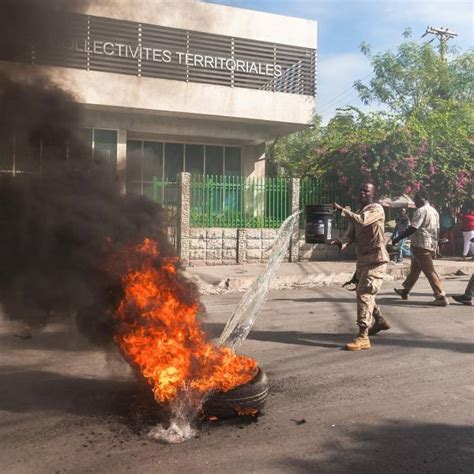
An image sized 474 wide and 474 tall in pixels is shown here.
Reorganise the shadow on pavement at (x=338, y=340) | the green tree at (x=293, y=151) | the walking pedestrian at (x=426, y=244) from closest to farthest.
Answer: the shadow on pavement at (x=338, y=340)
the walking pedestrian at (x=426, y=244)
the green tree at (x=293, y=151)

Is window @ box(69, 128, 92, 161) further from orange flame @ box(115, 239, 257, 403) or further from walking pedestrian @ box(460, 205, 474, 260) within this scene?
walking pedestrian @ box(460, 205, 474, 260)

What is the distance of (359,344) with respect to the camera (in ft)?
18.8

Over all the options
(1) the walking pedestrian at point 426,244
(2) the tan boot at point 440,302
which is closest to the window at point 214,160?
(1) the walking pedestrian at point 426,244

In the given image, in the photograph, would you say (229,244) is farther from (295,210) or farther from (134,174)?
(134,174)

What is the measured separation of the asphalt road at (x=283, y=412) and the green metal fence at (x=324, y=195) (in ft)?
26.7

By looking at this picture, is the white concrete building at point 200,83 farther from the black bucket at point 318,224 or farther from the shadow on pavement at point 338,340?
the black bucket at point 318,224

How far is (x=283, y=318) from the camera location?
24.7ft

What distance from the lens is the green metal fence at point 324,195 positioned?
47.2 feet

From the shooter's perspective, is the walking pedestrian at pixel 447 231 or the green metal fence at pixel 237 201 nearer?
the green metal fence at pixel 237 201

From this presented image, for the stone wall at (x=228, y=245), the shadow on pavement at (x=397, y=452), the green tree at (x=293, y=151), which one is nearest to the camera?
the shadow on pavement at (x=397, y=452)

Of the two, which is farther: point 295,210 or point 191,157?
point 191,157

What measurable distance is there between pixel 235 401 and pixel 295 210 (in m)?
10.7

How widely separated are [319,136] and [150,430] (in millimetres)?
26434

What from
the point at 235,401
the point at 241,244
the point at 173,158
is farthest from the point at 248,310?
the point at 173,158
